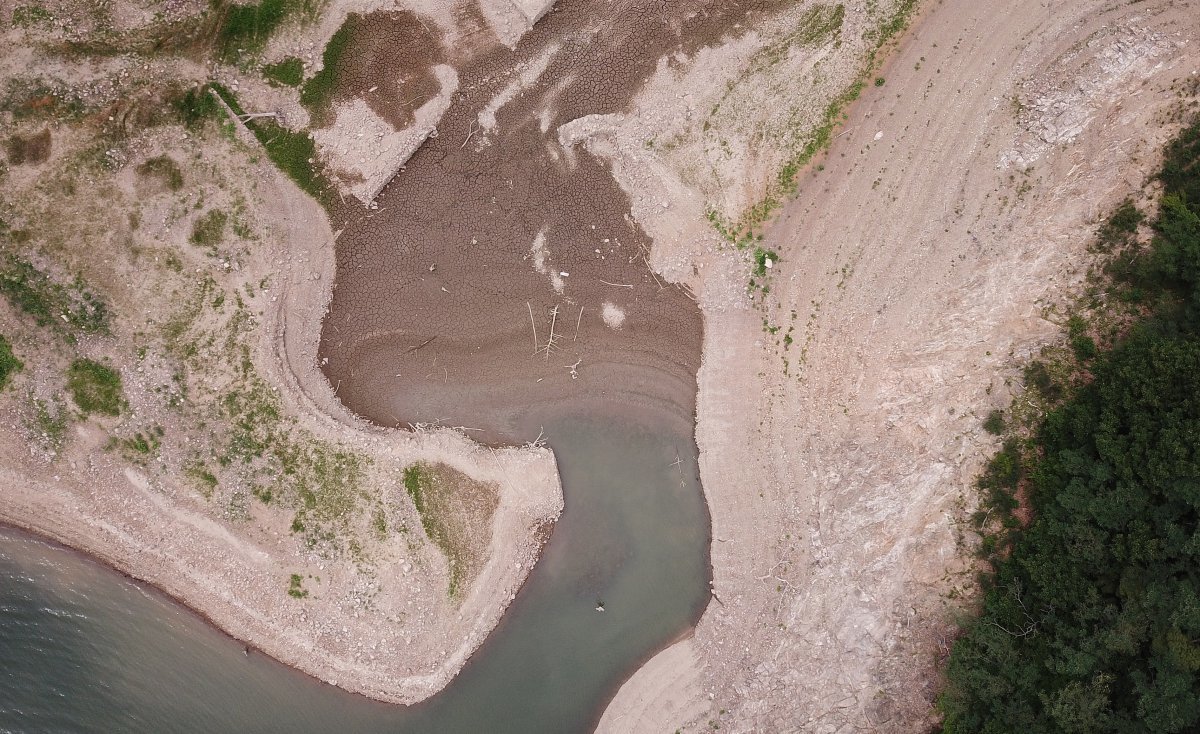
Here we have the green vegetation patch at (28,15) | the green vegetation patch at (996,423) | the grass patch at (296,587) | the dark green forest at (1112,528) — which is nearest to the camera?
the dark green forest at (1112,528)

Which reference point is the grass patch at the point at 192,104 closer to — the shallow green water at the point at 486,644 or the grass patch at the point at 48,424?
the grass patch at the point at 48,424

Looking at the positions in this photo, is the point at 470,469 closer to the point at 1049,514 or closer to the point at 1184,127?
the point at 1049,514

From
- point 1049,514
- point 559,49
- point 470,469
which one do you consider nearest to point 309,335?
point 470,469

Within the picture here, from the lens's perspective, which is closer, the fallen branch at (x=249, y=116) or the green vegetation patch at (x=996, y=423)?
the green vegetation patch at (x=996, y=423)

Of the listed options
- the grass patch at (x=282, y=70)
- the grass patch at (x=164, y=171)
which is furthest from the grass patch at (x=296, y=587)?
the grass patch at (x=282, y=70)

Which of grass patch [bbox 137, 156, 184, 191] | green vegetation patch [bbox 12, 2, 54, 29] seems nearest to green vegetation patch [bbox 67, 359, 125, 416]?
grass patch [bbox 137, 156, 184, 191]

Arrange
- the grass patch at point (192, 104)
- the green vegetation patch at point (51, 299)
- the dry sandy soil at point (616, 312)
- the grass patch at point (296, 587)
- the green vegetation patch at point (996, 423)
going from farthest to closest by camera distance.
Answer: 1. the grass patch at point (296, 587)
2. the grass patch at point (192, 104)
3. the green vegetation patch at point (51, 299)
4. the dry sandy soil at point (616, 312)
5. the green vegetation patch at point (996, 423)
